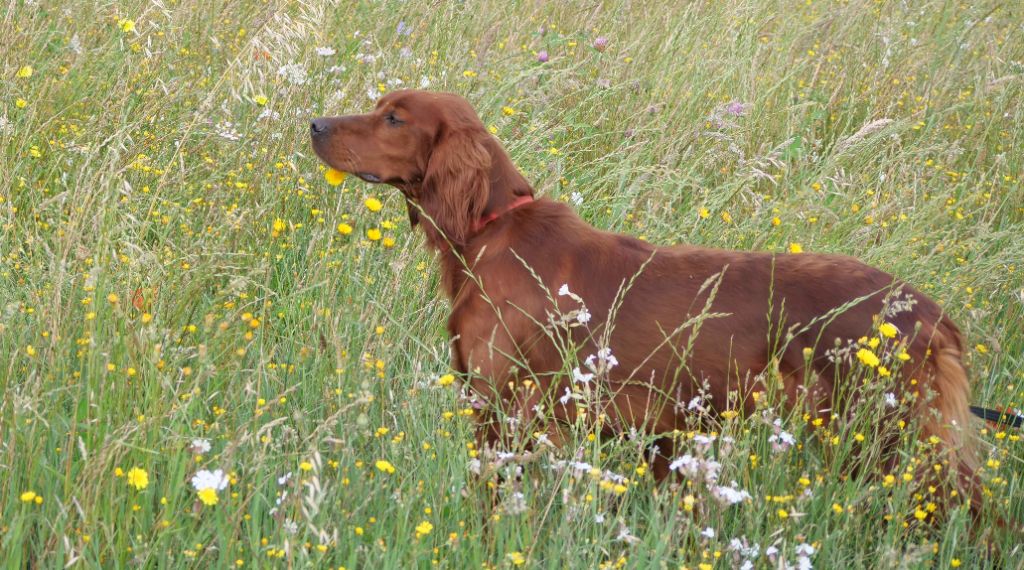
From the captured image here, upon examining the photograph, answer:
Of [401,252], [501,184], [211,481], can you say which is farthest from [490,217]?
[211,481]

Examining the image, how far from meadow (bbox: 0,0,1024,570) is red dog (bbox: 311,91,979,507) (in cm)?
15

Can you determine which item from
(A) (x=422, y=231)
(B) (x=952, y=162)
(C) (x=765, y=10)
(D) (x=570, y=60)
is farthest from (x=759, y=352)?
(C) (x=765, y=10)

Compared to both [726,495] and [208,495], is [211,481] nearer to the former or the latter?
[208,495]

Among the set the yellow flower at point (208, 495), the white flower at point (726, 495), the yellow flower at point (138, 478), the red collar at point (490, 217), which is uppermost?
the red collar at point (490, 217)

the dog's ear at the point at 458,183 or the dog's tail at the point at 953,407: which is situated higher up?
the dog's ear at the point at 458,183

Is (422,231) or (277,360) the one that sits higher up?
(422,231)

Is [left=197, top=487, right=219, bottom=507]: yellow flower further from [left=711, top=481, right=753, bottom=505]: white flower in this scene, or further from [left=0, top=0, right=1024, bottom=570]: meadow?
[left=711, top=481, right=753, bottom=505]: white flower

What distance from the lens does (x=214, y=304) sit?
266cm

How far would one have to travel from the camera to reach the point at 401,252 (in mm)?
3088

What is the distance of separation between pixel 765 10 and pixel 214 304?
Result: 4.00 meters

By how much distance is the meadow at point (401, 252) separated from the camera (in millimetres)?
1900

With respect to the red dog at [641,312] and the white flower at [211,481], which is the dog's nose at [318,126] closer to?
the red dog at [641,312]

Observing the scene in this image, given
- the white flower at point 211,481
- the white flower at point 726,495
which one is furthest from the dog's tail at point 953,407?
the white flower at point 211,481

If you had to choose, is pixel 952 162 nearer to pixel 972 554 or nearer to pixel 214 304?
pixel 972 554
